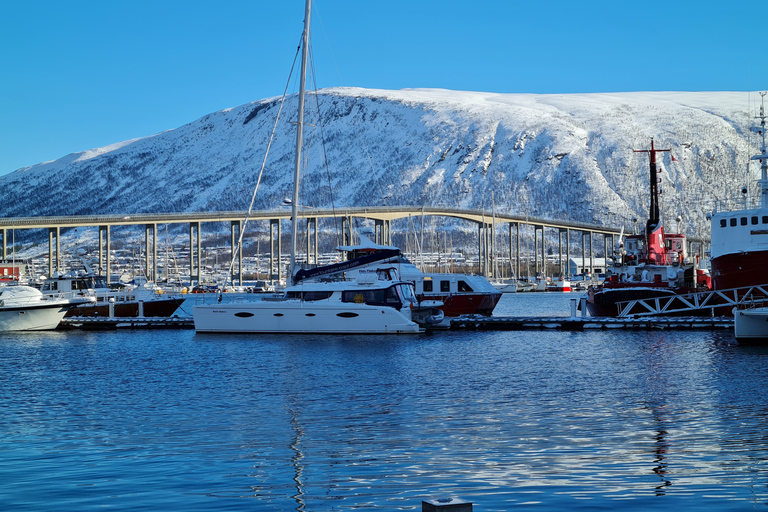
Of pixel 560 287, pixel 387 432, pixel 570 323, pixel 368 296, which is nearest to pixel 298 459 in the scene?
pixel 387 432

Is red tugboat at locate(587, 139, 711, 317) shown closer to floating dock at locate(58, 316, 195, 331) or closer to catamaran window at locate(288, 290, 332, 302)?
catamaran window at locate(288, 290, 332, 302)

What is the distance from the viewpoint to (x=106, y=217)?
160500mm

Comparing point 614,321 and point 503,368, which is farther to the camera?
point 614,321

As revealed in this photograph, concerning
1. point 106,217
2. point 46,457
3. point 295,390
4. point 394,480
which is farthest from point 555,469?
point 106,217

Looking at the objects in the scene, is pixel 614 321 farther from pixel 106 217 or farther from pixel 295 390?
pixel 106 217

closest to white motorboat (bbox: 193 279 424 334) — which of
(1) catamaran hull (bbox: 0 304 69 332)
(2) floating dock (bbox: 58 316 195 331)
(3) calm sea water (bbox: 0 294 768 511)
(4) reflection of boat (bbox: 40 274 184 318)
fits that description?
(3) calm sea water (bbox: 0 294 768 511)

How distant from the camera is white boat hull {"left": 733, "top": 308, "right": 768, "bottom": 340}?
36.4 meters

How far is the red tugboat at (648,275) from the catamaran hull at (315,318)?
18.3m

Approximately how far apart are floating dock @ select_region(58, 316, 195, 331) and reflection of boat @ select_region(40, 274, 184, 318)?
4.80 feet

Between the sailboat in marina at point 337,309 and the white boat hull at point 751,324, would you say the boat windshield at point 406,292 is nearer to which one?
the sailboat in marina at point 337,309

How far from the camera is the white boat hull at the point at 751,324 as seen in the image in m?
36.4

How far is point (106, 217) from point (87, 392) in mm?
141316

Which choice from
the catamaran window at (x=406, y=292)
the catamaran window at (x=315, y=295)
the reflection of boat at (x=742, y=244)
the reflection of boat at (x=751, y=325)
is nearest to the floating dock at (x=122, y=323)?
the catamaran window at (x=315, y=295)

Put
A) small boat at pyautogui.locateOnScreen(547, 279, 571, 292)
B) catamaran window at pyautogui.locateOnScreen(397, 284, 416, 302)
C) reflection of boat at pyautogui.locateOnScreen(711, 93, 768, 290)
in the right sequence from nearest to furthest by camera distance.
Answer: catamaran window at pyautogui.locateOnScreen(397, 284, 416, 302)
reflection of boat at pyautogui.locateOnScreen(711, 93, 768, 290)
small boat at pyautogui.locateOnScreen(547, 279, 571, 292)
